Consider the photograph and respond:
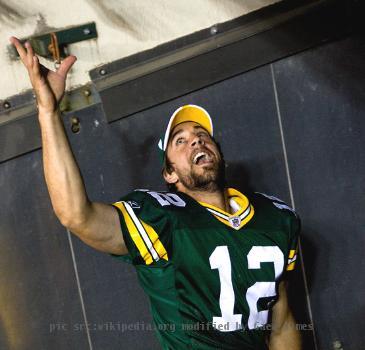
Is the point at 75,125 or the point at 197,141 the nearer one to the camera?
the point at 197,141

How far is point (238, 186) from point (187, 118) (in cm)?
63

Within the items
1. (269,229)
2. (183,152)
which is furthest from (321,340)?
(183,152)

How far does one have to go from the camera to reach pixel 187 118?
2.53m

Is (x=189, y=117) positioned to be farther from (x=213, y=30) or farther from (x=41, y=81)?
(x=41, y=81)

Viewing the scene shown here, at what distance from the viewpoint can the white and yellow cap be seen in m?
2.48

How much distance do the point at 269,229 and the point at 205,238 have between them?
28cm

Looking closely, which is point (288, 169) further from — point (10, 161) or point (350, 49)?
point (10, 161)

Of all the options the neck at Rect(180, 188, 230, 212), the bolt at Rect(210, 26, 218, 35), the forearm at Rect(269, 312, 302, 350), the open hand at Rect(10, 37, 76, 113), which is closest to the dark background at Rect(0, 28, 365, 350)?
the bolt at Rect(210, 26, 218, 35)

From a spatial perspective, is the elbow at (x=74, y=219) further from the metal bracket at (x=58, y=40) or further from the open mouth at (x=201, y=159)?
the metal bracket at (x=58, y=40)

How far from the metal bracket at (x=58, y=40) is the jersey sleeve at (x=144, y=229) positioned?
2.55 ft

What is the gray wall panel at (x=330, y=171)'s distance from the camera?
310 cm

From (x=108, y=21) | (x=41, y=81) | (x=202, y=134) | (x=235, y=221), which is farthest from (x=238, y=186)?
(x=41, y=81)

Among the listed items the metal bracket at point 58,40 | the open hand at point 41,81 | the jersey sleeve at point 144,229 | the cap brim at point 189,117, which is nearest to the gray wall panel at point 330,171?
the cap brim at point 189,117

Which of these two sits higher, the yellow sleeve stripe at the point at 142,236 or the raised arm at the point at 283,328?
the yellow sleeve stripe at the point at 142,236
